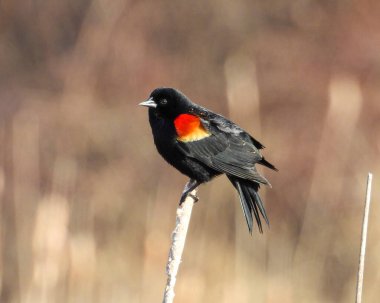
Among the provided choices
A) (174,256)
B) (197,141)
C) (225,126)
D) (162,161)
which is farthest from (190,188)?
(162,161)

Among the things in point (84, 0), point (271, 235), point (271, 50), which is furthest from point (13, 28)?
point (271, 235)

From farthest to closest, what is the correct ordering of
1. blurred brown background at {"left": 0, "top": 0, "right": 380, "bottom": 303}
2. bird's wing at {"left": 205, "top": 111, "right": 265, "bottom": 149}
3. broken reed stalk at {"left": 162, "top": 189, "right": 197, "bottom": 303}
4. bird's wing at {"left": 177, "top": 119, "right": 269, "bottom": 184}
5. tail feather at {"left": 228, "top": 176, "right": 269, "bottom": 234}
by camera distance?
1. blurred brown background at {"left": 0, "top": 0, "right": 380, "bottom": 303}
2. bird's wing at {"left": 205, "top": 111, "right": 265, "bottom": 149}
3. bird's wing at {"left": 177, "top": 119, "right": 269, "bottom": 184}
4. tail feather at {"left": 228, "top": 176, "right": 269, "bottom": 234}
5. broken reed stalk at {"left": 162, "top": 189, "right": 197, "bottom": 303}

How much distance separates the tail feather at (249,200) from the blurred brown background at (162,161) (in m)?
1.01

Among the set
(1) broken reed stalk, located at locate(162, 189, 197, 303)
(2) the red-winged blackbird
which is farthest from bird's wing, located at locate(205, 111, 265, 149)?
(1) broken reed stalk, located at locate(162, 189, 197, 303)

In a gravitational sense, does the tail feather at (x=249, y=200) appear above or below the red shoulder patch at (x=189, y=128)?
below

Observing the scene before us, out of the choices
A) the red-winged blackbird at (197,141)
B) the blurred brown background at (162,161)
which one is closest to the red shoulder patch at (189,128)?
the red-winged blackbird at (197,141)

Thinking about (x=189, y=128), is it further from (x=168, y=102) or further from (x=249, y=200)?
(x=249, y=200)

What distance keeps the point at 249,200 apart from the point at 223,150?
1.24ft

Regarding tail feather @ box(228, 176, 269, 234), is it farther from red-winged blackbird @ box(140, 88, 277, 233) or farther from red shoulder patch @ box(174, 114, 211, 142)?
red shoulder patch @ box(174, 114, 211, 142)

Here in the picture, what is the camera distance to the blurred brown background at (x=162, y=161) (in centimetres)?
463

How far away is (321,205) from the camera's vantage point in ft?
17.9

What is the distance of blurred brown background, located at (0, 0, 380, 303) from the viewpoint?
15.2 ft

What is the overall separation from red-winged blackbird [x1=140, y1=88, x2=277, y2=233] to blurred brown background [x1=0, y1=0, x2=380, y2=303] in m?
0.70

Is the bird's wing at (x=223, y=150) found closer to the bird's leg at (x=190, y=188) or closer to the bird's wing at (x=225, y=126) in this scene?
the bird's wing at (x=225, y=126)
